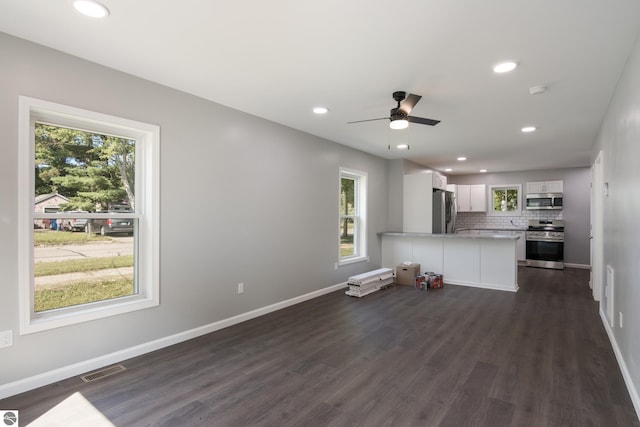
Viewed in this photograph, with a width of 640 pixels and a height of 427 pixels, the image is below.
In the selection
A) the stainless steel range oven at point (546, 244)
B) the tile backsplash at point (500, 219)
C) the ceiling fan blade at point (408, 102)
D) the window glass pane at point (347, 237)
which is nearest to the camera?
the ceiling fan blade at point (408, 102)

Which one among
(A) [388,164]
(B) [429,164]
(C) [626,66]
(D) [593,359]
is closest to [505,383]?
(D) [593,359]

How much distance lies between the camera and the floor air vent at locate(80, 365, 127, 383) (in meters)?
2.65

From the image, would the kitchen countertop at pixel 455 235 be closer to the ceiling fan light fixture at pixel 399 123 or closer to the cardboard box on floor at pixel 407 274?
the cardboard box on floor at pixel 407 274

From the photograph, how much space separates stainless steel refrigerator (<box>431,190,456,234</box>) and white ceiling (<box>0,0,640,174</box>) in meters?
2.97

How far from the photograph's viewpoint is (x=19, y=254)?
242cm

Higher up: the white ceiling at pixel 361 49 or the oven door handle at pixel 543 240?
the white ceiling at pixel 361 49

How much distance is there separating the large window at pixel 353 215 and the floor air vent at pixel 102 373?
155 inches

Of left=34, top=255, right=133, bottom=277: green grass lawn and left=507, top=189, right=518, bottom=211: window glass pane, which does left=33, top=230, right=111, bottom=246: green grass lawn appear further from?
left=507, top=189, right=518, bottom=211: window glass pane

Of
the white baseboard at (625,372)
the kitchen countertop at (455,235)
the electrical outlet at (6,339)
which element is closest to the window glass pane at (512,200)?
the kitchen countertop at (455,235)

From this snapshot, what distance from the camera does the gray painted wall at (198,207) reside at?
241 centimetres

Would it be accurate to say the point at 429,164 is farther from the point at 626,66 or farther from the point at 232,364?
the point at 232,364

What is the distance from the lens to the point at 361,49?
2547 mm

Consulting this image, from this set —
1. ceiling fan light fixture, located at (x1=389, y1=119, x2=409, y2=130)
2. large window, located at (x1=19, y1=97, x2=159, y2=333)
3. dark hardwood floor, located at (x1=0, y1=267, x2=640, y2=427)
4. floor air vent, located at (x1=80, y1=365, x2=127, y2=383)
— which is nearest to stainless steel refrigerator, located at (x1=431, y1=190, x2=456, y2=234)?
dark hardwood floor, located at (x1=0, y1=267, x2=640, y2=427)

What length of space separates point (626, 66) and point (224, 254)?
4.08 m
